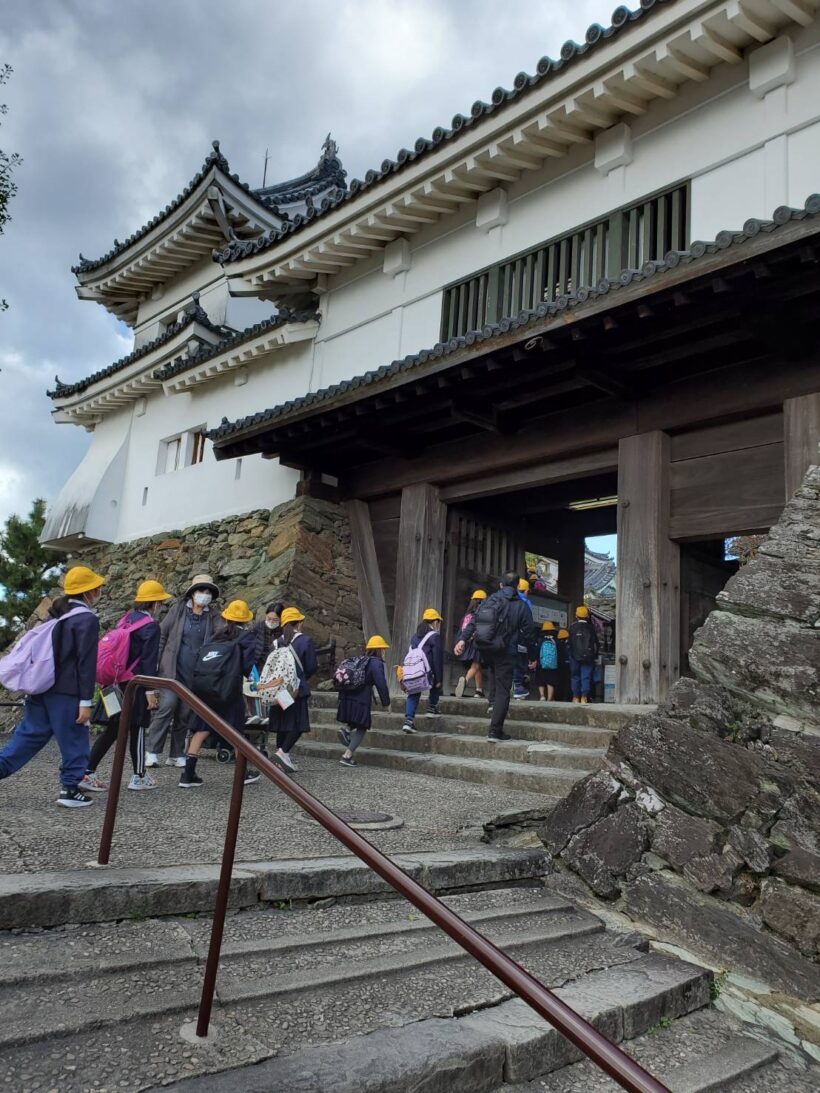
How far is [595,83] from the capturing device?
787cm

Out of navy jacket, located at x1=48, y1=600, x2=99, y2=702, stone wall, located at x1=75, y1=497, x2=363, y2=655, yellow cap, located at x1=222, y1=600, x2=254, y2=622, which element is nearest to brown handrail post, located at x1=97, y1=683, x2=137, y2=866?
navy jacket, located at x1=48, y1=600, x2=99, y2=702

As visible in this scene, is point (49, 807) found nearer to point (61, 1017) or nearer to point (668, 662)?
point (61, 1017)

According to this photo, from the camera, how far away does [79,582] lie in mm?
4605

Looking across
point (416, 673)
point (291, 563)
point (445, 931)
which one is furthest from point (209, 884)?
point (291, 563)

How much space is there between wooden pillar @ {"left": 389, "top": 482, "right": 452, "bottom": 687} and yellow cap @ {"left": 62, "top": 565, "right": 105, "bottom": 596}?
5.34 meters

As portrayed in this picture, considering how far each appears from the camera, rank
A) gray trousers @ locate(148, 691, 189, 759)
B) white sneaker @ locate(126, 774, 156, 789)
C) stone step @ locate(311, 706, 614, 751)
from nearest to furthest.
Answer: white sneaker @ locate(126, 774, 156, 789)
stone step @ locate(311, 706, 614, 751)
gray trousers @ locate(148, 691, 189, 759)

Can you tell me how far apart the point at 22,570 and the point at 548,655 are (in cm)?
1655

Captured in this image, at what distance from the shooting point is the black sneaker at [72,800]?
14.5 ft

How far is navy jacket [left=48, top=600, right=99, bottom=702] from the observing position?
4281 millimetres

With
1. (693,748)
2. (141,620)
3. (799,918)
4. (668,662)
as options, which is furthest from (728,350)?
(141,620)

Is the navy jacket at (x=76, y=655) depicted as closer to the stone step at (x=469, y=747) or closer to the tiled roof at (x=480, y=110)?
the stone step at (x=469, y=747)

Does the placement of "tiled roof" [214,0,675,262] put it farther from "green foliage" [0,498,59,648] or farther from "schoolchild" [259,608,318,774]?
"green foliage" [0,498,59,648]

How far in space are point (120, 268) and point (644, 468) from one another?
14058 millimetres

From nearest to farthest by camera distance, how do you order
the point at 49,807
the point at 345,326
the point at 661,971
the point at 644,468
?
the point at 661,971
the point at 49,807
the point at 644,468
the point at 345,326
